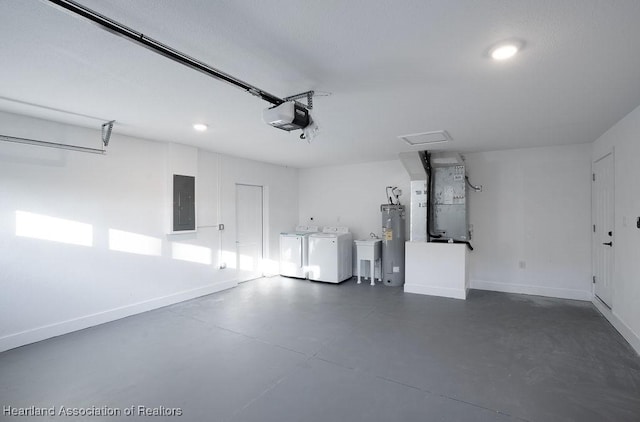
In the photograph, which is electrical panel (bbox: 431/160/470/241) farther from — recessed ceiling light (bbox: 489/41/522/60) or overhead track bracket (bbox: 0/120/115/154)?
overhead track bracket (bbox: 0/120/115/154)

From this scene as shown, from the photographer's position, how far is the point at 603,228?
380 cm

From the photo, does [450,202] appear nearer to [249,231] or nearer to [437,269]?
[437,269]

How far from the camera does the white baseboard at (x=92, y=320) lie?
296 centimetres

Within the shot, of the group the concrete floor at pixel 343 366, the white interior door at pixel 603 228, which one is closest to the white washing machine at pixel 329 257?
the concrete floor at pixel 343 366

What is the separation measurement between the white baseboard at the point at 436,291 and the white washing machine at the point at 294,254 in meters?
1.99

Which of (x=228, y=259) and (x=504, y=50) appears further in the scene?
(x=228, y=259)

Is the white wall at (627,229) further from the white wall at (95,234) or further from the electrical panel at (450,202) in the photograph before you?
the white wall at (95,234)

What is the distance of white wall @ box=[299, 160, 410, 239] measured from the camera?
19.0 ft

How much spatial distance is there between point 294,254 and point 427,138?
130 inches

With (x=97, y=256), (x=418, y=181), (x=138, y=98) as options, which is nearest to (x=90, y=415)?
(x=97, y=256)

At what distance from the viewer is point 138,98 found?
8.41ft

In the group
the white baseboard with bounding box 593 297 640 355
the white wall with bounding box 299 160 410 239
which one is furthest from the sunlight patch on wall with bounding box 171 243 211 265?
the white baseboard with bounding box 593 297 640 355

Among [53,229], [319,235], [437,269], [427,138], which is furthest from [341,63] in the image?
[319,235]

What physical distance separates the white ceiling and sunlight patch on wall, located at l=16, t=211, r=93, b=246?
3.54 feet
